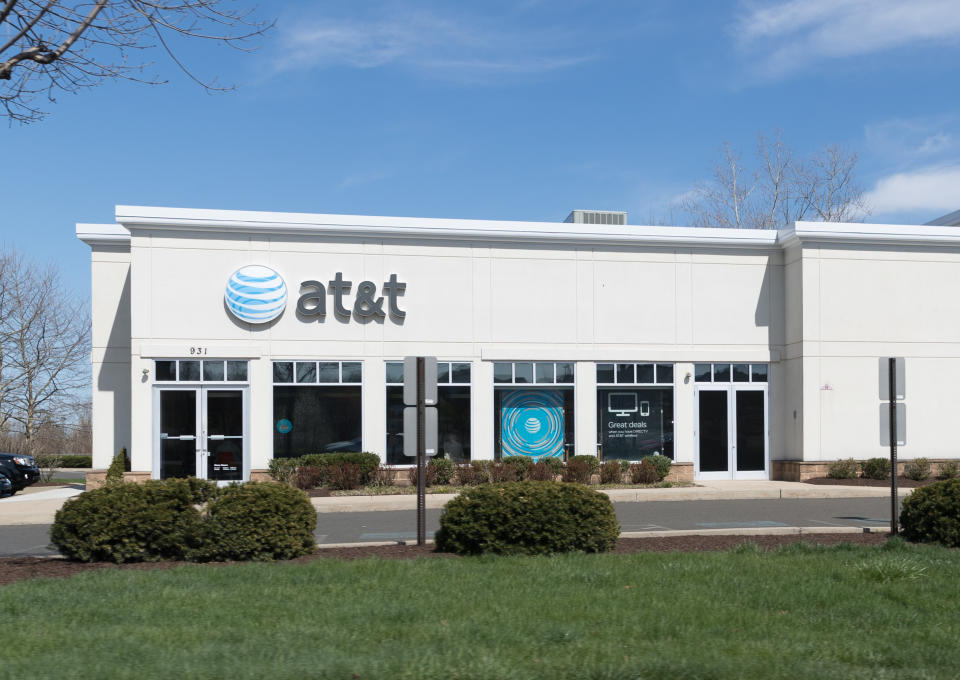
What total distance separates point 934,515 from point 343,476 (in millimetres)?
14148

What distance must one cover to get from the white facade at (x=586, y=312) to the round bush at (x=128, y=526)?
1277 centimetres

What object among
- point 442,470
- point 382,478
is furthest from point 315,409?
point 442,470

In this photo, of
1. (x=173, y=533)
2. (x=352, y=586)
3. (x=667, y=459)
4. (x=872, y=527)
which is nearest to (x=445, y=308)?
(x=667, y=459)

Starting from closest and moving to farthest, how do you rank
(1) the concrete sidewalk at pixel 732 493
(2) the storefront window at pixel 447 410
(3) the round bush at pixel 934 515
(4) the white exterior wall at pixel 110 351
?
(3) the round bush at pixel 934 515 → (1) the concrete sidewalk at pixel 732 493 → (2) the storefront window at pixel 447 410 → (4) the white exterior wall at pixel 110 351

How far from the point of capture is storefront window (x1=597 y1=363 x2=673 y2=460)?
2548 centimetres

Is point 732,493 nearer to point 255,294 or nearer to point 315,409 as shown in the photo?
point 315,409

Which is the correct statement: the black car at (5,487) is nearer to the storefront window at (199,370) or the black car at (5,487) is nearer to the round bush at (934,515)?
the storefront window at (199,370)

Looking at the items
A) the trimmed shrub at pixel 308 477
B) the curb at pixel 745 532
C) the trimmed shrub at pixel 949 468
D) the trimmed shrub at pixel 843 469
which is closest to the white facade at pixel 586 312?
the trimmed shrub at pixel 843 469

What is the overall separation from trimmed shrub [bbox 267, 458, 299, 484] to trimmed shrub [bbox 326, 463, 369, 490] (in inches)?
35.2

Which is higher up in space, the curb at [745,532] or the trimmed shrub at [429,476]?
the curb at [745,532]

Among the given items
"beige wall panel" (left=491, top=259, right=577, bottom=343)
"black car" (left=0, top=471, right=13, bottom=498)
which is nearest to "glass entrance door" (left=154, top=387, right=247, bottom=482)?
"black car" (left=0, top=471, right=13, bottom=498)

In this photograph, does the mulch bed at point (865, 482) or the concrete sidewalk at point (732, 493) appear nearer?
the concrete sidewalk at point (732, 493)

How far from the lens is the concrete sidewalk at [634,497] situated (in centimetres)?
1944

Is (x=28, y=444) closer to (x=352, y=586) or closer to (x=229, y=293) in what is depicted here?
(x=229, y=293)
